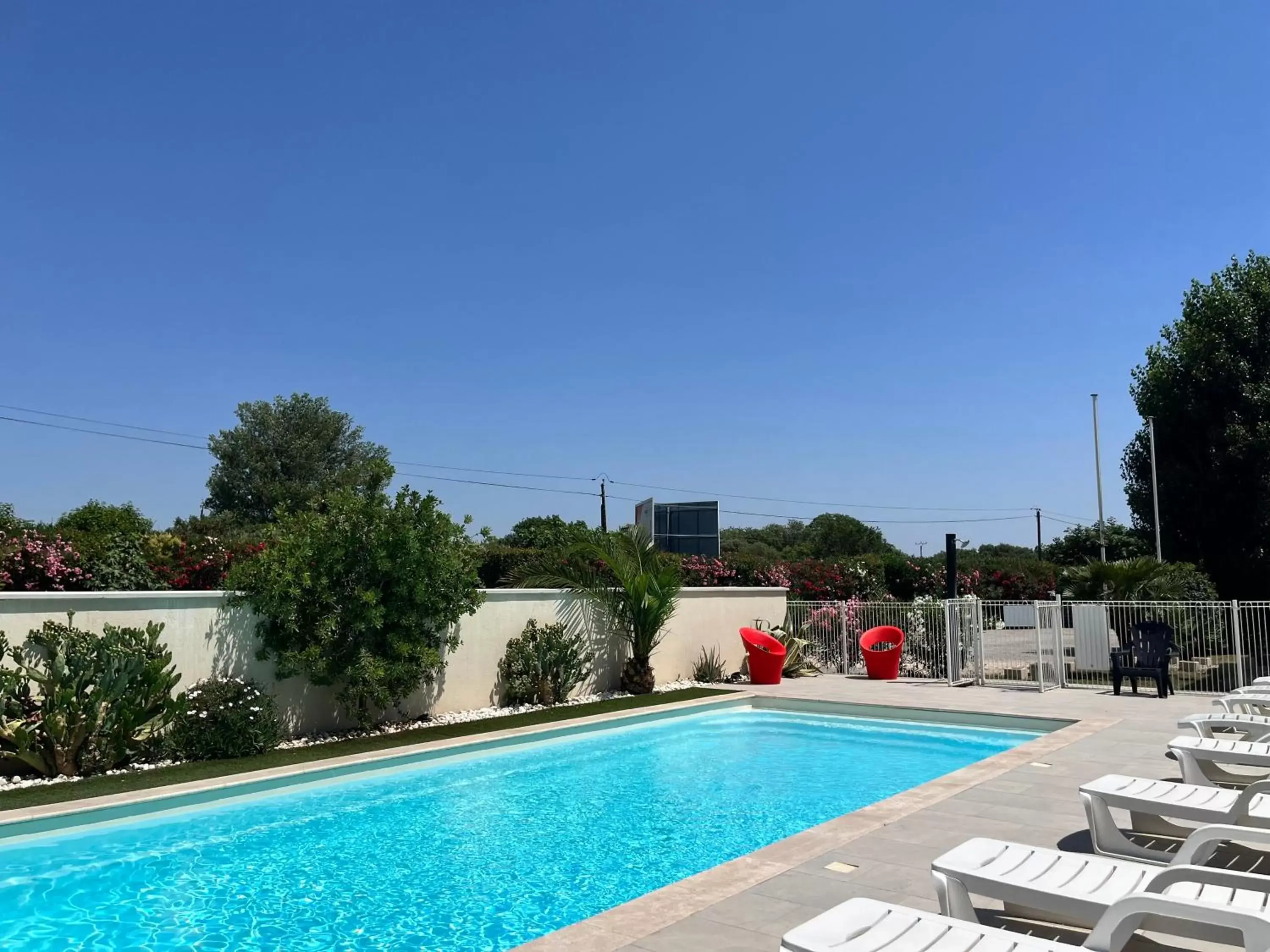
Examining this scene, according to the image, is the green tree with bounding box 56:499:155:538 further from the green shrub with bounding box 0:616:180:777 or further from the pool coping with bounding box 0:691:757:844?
the pool coping with bounding box 0:691:757:844

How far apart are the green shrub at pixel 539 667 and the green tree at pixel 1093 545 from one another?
2694 centimetres

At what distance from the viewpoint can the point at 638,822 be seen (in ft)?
29.3

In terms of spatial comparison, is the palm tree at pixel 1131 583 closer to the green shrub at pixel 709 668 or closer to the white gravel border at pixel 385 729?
the green shrub at pixel 709 668

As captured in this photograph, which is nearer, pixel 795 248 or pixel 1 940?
pixel 1 940

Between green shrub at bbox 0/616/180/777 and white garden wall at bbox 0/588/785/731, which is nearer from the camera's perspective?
green shrub at bbox 0/616/180/777

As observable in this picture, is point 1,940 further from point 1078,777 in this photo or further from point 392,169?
point 392,169

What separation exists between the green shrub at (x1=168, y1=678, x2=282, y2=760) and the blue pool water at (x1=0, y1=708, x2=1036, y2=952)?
55.1 inches

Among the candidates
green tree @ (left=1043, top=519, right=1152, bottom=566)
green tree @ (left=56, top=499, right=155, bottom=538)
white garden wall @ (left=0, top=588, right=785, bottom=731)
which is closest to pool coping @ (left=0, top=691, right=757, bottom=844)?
white garden wall @ (left=0, top=588, right=785, bottom=731)

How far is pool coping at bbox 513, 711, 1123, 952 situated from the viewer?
478cm

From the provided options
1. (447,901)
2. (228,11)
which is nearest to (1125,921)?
(447,901)

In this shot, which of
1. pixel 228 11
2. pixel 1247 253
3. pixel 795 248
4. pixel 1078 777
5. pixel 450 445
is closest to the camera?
pixel 1078 777

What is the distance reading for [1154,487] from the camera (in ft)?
87.7

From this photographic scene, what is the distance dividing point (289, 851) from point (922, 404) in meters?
22.7

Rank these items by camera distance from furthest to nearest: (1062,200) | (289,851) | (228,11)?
1. (1062,200)
2. (228,11)
3. (289,851)
